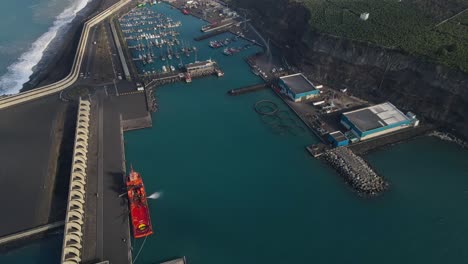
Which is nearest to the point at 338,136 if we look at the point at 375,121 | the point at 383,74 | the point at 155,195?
the point at 375,121

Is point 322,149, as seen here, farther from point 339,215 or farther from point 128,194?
point 128,194

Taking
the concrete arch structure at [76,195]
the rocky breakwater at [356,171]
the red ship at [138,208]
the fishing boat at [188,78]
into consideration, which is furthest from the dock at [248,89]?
the concrete arch structure at [76,195]

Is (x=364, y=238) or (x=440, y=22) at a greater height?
(x=440, y=22)

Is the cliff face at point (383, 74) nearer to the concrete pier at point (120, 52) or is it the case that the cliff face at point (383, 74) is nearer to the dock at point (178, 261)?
the concrete pier at point (120, 52)

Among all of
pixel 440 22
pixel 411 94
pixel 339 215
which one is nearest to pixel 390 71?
pixel 411 94

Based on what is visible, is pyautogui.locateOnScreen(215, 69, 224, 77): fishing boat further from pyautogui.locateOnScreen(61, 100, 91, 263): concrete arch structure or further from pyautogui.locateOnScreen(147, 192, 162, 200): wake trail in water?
pyautogui.locateOnScreen(147, 192, 162, 200): wake trail in water

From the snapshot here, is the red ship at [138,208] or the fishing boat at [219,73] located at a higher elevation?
the fishing boat at [219,73]
